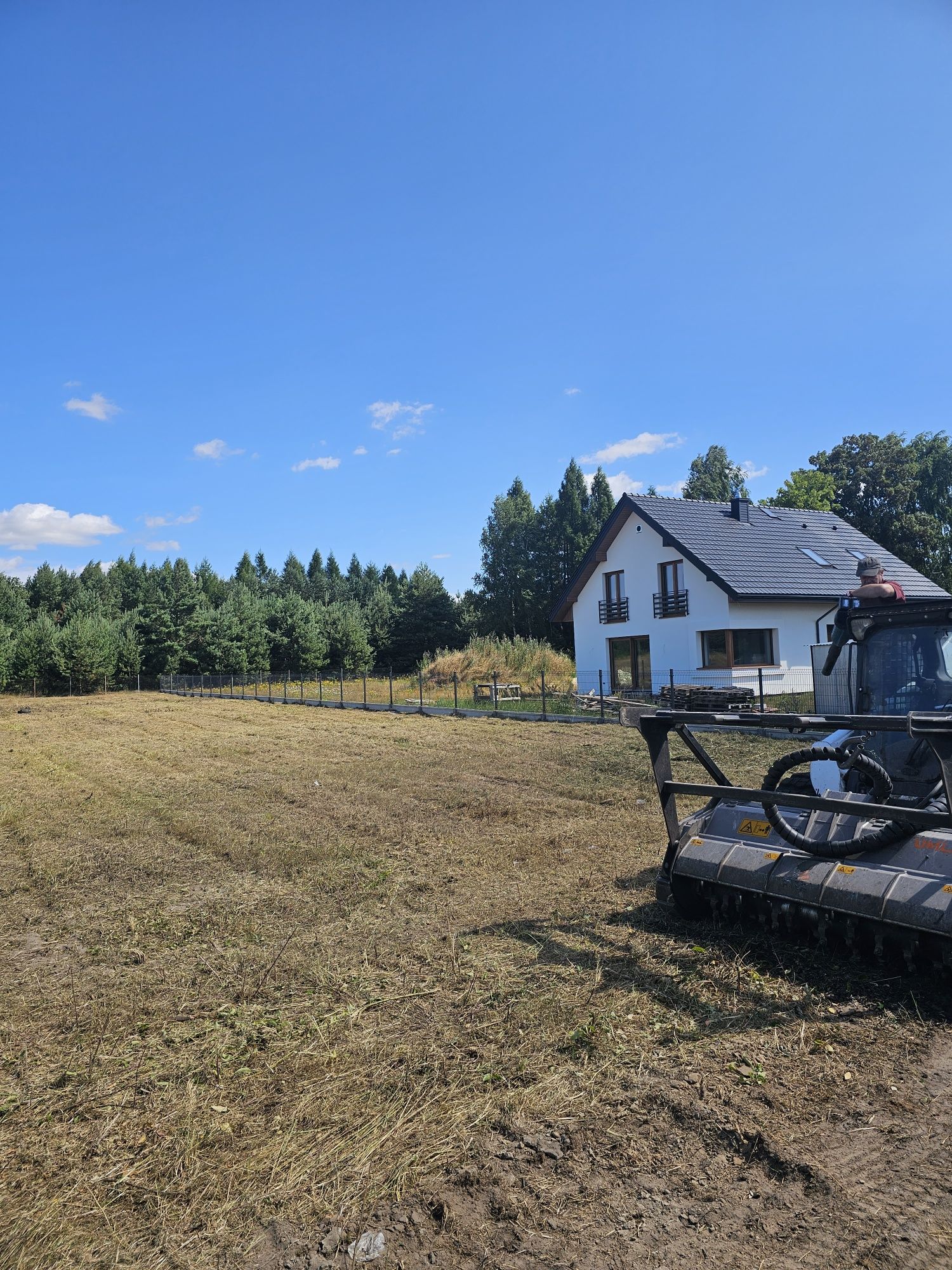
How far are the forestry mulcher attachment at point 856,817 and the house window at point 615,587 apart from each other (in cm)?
2417

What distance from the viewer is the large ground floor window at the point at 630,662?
29.1 m

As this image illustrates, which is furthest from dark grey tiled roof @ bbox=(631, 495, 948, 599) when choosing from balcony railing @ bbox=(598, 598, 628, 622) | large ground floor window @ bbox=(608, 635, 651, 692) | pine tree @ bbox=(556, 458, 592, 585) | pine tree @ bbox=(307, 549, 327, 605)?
pine tree @ bbox=(307, 549, 327, 605)

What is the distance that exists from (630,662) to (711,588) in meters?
5.16

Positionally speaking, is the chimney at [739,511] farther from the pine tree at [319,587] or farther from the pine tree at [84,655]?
the pine tree at [319,587]

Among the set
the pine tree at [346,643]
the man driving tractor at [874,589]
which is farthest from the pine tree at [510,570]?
the man driving tractor at [874,589]

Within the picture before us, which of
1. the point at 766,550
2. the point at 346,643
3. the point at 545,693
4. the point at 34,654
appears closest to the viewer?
the point at 545,693

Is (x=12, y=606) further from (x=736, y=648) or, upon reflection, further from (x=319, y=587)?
(x=736, y=648)

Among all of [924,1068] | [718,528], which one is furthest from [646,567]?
[924,1068]

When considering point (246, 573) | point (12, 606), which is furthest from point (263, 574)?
point (12, 606)

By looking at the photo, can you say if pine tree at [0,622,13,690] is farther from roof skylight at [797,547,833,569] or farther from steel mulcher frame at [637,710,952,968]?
steel mulcher frame at [637,710,952,968]

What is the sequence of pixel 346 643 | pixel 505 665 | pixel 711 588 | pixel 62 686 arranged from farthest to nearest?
pixel 346 643, pixel 62 686, pixel 505 665, pixel 711 588

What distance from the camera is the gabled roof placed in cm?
2600

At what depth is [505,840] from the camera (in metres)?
8.11

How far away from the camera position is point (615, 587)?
30688 millimetres
